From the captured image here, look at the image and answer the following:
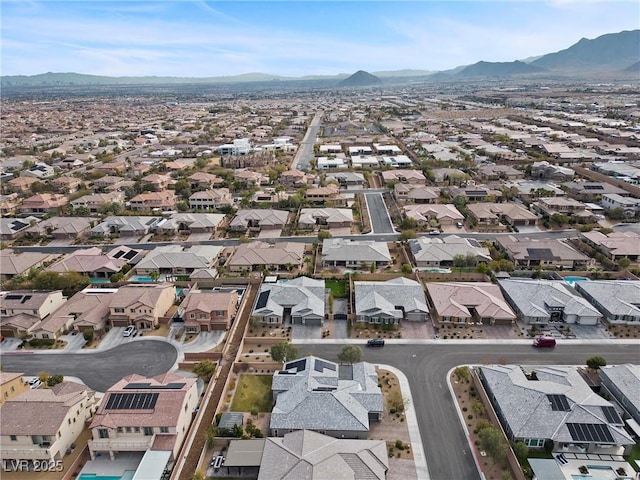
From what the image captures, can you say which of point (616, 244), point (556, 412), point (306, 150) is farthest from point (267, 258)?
point (306, 150)

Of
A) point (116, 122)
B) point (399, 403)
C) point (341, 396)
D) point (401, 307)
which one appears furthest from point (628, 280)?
point (116, 122)

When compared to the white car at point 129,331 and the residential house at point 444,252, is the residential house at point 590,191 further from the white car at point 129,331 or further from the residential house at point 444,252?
the white car at point 129,331

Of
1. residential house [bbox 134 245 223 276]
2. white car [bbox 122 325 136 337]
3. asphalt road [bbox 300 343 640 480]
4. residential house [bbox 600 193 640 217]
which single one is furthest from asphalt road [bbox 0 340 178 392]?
residential house [bbox 600 193 640 217]

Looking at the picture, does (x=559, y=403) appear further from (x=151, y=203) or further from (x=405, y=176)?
(x=151, y=203)

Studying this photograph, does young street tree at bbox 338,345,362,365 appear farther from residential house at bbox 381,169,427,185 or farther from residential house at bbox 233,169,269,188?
residential house at bbox 233,169,269,188

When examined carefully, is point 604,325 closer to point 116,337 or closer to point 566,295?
point 566,295
